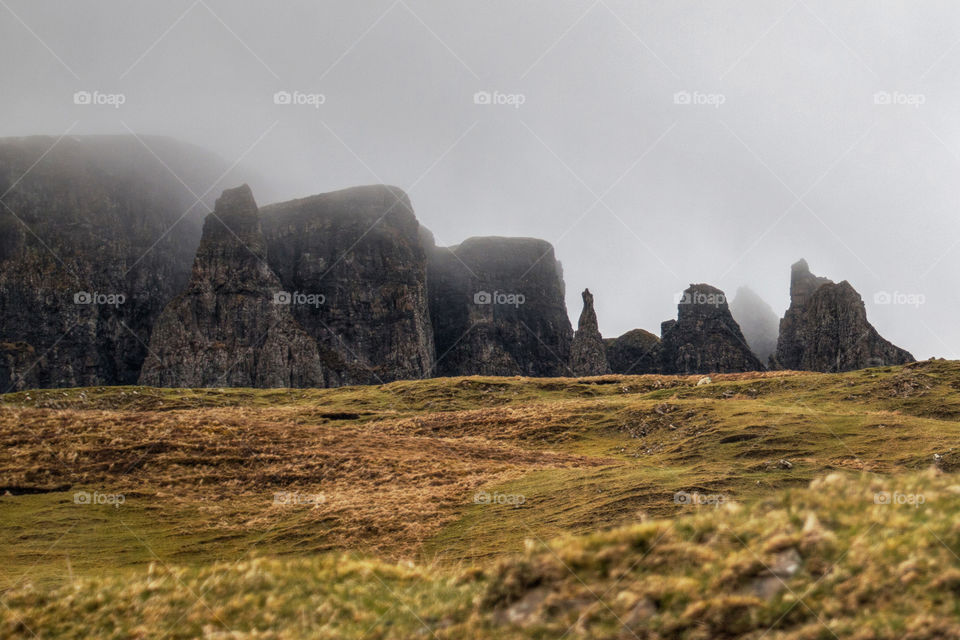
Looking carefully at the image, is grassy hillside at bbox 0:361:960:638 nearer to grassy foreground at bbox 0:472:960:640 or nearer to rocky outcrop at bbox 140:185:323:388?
grassy foreground at bbox 0:472:960:640

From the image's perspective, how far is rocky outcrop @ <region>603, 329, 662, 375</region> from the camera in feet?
541

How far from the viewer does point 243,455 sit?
132 feet

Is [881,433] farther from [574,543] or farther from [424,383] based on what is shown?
[424,383]

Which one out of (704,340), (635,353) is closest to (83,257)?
(635,353)

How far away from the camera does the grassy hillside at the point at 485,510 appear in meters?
7.40

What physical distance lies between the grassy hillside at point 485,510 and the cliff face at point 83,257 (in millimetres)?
91463

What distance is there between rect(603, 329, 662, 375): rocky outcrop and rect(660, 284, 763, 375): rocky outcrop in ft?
11.4

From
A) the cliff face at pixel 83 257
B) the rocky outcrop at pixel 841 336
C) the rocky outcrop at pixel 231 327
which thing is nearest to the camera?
the rocky outcrop at pixel 841 336

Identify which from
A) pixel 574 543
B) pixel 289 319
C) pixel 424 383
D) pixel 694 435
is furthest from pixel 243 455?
pixel 289 319

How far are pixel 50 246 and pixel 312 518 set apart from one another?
166m

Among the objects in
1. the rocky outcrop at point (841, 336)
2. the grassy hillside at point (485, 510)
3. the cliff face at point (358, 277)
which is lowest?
the grassy hillside at point (485, 510)

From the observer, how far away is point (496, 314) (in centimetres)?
18350

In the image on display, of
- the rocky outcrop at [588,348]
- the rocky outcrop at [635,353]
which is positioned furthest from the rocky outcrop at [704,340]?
the rocky outcrop at [588,348]

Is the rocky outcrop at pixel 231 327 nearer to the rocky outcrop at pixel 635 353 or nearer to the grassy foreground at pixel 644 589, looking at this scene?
the rocky outcrop at pixel 635 353
